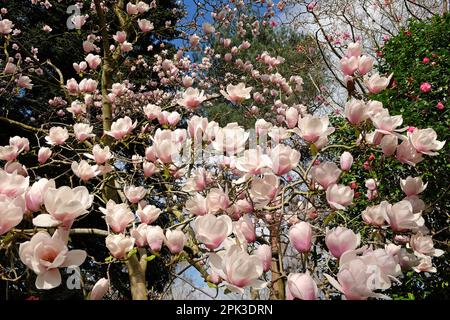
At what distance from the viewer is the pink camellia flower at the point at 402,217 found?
46.1 inches

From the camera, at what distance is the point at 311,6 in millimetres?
5559

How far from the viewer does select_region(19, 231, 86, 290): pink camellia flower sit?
3.01 feet

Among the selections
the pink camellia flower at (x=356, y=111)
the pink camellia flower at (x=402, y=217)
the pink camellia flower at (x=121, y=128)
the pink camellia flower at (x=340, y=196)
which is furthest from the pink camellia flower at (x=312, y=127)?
the pink camellia flower at (x=121, y=128)

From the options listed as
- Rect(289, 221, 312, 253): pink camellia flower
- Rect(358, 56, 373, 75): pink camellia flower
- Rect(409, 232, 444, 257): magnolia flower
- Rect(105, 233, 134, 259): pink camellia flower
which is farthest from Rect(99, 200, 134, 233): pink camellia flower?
Rect(358, 56, 373, 75): pink camellia flower

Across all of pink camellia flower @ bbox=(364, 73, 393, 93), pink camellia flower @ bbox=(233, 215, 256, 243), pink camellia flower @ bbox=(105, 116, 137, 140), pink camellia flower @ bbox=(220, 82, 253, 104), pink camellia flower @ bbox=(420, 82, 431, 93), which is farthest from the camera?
pink camellia flower @ bbox=(420, 82, 431, 93)

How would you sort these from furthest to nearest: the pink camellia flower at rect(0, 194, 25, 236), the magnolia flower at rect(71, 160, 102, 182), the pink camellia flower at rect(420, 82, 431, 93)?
the pink camellia flower at rect(420, 82, 431, 93) < the magnolia flower at rect(71, 160, 102, 182) < the pink camellia flower at rect(0, 194, 25, 236)

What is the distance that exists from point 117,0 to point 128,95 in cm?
138

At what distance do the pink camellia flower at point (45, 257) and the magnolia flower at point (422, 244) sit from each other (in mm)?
981

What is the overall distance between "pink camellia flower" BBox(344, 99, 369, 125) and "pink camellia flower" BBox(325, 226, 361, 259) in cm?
48

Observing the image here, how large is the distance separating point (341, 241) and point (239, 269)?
0.26m

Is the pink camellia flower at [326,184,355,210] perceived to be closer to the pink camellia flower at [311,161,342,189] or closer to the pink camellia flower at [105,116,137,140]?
the pink camellia flower at [311,161,342,189]

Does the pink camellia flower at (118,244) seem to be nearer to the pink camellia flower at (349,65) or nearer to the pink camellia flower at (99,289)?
the pink camellia flower at (99,289)
